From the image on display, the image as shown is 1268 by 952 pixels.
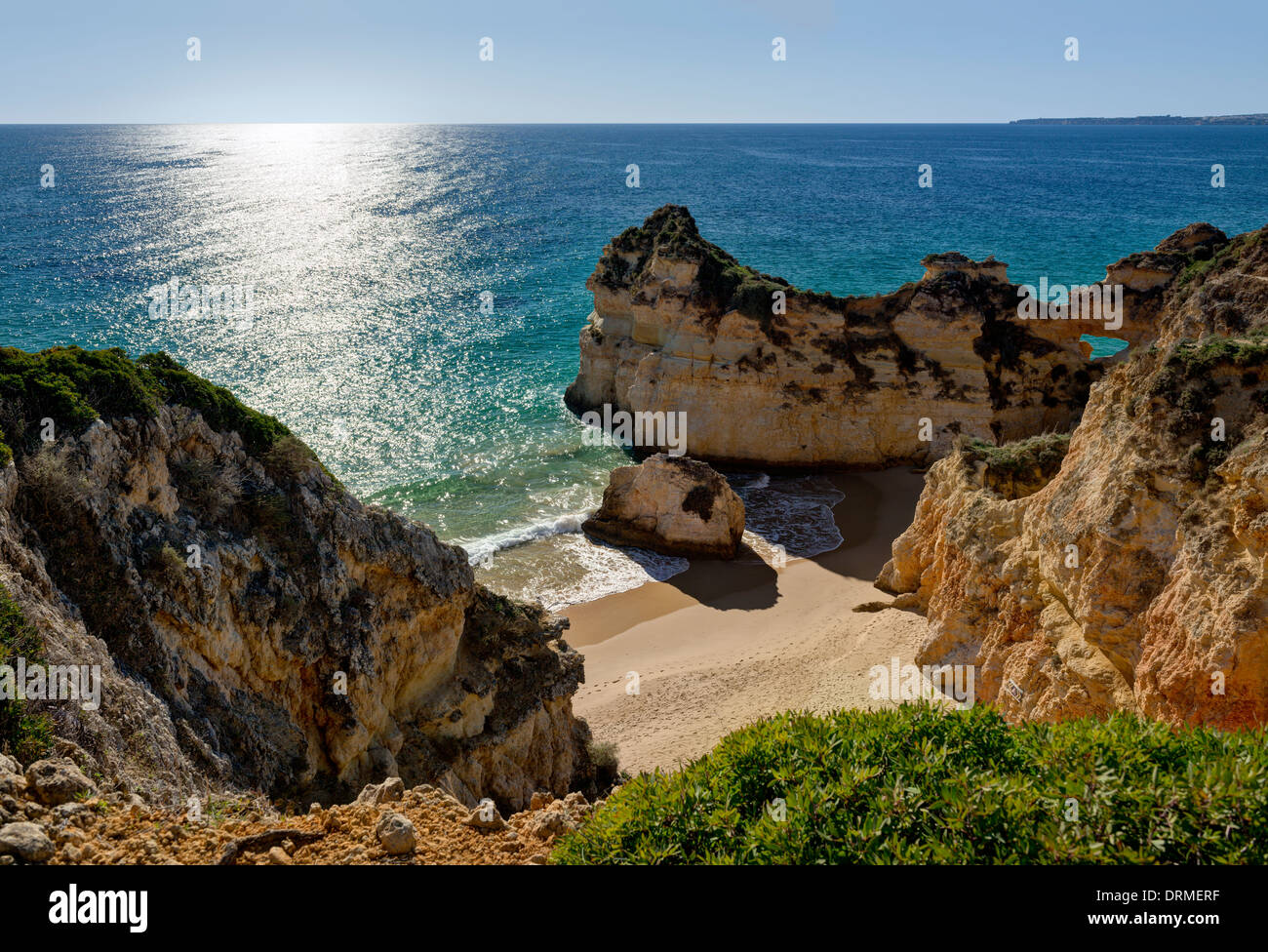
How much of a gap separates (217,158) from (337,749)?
6825 inches

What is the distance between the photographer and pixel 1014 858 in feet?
20.0

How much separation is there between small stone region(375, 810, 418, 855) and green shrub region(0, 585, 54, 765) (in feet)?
9.93

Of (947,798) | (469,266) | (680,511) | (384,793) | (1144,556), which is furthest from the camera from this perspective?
(469,266)

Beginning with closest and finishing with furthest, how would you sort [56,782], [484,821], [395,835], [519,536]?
1. [56,782]
2. [395,835]
3. [484,821]
4. [519,536]

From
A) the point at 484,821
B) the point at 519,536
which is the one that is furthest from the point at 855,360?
the point at 484,821

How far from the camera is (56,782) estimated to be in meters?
7.13

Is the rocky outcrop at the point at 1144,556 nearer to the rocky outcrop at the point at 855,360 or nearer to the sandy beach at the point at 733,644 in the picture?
the sandy beach at the point at 733,644

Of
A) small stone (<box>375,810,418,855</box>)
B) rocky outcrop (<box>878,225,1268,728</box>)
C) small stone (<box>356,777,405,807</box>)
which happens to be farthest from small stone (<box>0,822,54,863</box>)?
rocky outcrop (<box>878,225,1268,728</box>)

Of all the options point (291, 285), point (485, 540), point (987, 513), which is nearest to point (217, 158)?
point (291, 285)

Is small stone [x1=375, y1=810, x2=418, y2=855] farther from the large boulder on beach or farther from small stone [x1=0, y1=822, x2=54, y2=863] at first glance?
the large boulder on beach

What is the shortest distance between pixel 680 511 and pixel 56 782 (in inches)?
860

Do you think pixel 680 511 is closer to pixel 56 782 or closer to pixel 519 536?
pixel 519 536

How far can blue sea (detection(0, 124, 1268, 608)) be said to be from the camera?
112ft

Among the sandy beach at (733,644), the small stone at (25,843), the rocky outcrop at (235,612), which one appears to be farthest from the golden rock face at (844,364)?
the small stone at (25,843)
